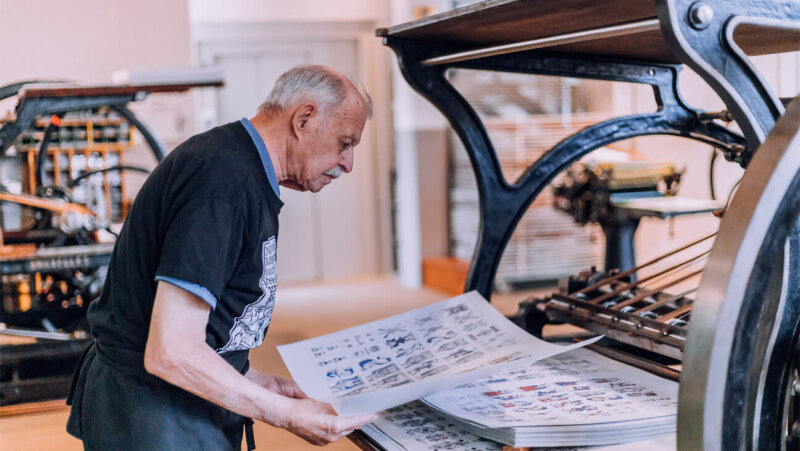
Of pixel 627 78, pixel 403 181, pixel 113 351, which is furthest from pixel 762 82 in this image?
pixel 403 181

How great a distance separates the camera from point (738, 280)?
73 centimetres

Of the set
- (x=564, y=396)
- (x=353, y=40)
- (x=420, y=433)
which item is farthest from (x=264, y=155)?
(x=353, y=40)

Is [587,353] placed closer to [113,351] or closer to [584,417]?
[584,417]

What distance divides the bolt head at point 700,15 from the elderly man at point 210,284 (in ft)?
1.88

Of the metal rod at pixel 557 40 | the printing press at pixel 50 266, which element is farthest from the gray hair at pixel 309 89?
the printing press at pixel 50 266

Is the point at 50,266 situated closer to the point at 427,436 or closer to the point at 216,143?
the point at 216,143

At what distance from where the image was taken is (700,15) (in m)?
0.88

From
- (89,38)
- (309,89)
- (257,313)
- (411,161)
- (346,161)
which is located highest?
(89,38)

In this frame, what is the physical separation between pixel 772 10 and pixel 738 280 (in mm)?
402

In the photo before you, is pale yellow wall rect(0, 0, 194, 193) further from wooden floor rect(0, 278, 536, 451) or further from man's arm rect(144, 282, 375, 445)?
man's arm rect(144, 282, 375, 445)

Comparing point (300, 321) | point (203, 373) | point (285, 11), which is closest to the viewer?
point (203, 373)

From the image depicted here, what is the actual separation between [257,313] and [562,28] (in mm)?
694

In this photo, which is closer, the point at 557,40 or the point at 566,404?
the point at 566,404

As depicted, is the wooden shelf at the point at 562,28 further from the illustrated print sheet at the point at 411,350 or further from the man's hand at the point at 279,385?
the man's hand at the point at 279,385
